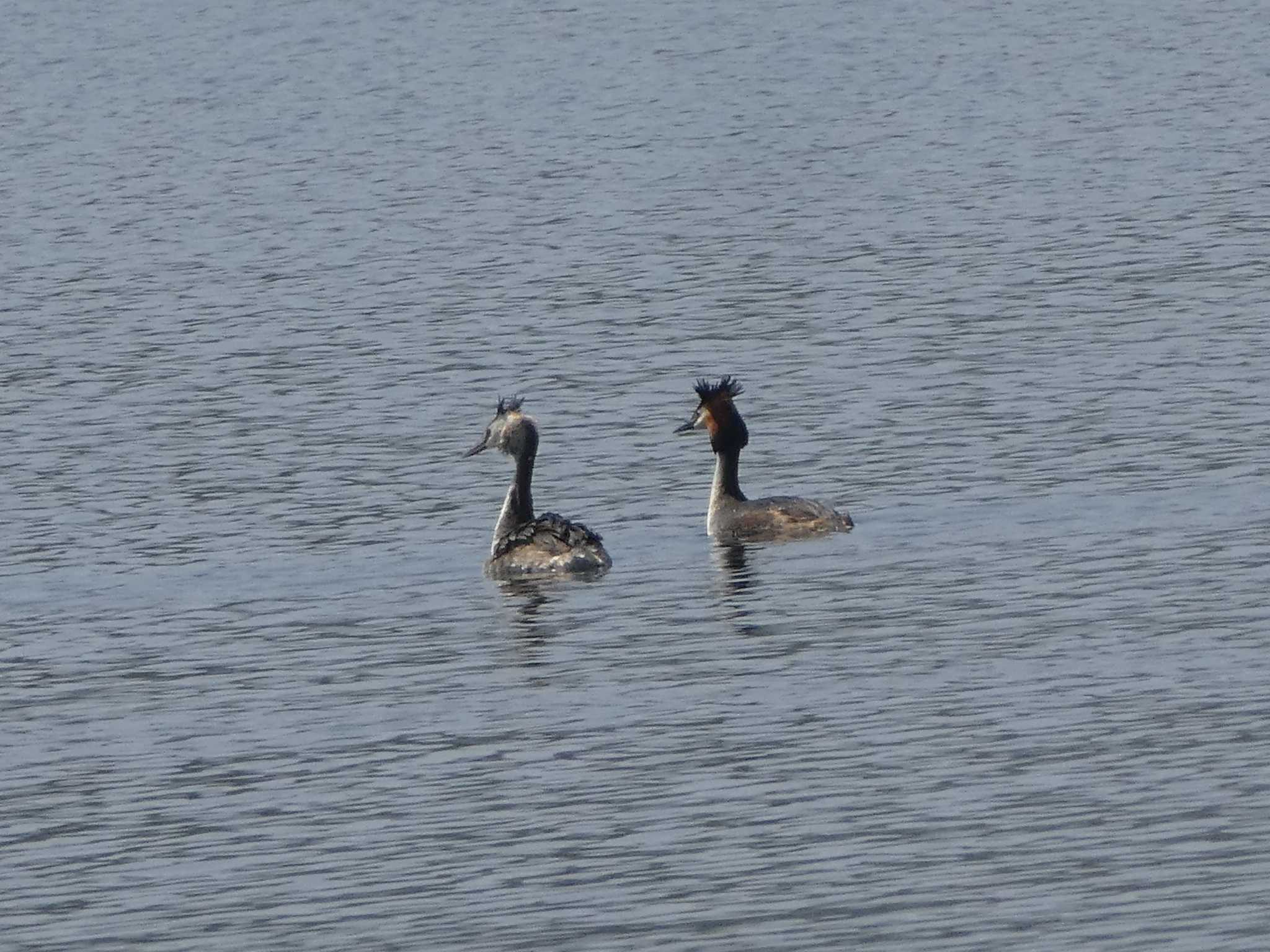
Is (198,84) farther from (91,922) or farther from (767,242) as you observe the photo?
(91,922)

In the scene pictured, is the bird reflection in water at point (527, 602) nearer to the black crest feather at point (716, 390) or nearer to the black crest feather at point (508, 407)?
the black crest feather at point (508, 407)

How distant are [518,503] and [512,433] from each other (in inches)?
36.5

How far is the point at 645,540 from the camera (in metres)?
28.1

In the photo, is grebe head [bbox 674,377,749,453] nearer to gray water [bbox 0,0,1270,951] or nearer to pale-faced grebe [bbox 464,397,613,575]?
gray water [bbox 0,0,1270,951]

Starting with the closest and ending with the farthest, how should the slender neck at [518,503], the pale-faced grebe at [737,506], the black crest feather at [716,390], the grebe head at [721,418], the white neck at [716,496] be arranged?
the pale-faced grebe at [737,506] < the slender neck at [518,503] < the white neck at [716,496] < the grebe head at [721,418] < the black crest feather at [716,390]

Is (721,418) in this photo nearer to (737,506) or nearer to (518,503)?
(737,506)

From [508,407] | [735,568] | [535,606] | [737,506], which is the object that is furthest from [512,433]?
[535,606]

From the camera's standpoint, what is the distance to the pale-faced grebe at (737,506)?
2723cm

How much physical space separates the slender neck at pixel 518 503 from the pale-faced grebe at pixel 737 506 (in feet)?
6.03

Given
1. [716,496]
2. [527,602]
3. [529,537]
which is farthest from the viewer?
[716,496]

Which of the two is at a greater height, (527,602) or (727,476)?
(727,476)

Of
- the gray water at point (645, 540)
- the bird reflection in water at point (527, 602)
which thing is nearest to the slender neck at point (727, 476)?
the gray water at point (645, 540)

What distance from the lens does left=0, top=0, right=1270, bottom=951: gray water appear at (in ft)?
55.0

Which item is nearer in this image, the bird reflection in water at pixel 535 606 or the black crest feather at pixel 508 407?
the bird reflection in water at pixel 535 606
